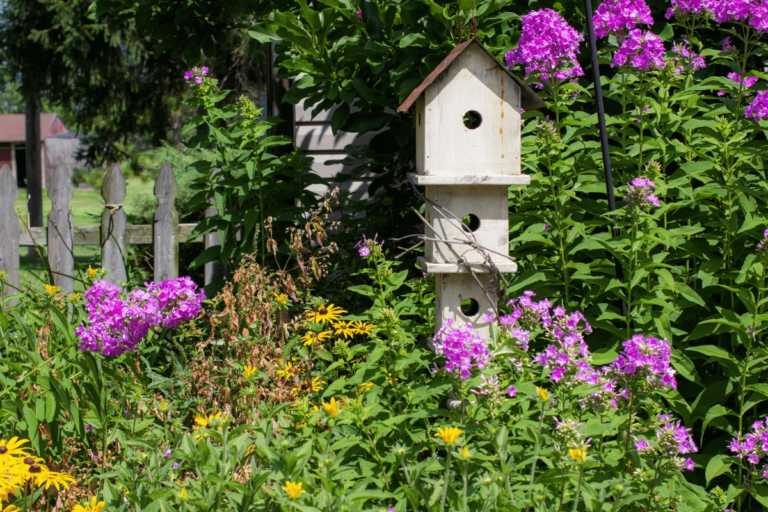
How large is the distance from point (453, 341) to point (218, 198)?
2.34 m

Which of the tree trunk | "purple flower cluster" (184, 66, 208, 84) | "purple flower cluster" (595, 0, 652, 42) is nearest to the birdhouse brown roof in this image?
"purple flower cluster" (595, 0, 652, 42)

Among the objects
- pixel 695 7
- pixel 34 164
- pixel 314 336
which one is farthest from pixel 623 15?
pixel 34 164

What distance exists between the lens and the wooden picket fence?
13.9ft

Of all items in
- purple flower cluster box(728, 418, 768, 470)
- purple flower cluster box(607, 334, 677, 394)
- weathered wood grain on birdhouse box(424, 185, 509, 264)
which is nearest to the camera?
purple flower cluster box(607, 334, 677, 394)

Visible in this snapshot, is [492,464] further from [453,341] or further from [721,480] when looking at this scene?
[721,480]

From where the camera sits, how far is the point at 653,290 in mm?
2195

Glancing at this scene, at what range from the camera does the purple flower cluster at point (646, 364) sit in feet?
4.97

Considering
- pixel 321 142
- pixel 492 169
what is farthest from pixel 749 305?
pixel 321 142

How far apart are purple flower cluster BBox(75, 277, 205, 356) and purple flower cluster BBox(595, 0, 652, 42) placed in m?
2.13

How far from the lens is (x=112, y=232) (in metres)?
4.31

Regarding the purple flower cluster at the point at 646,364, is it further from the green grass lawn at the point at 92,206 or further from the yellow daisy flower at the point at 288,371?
the green grass lawn at the point at 92,206

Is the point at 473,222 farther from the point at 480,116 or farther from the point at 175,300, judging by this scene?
the point at 175,300

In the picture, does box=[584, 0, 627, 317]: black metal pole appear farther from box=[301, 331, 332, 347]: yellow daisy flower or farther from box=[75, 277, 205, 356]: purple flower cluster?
box=[75, 277, 205, 356]: purple flower cluster

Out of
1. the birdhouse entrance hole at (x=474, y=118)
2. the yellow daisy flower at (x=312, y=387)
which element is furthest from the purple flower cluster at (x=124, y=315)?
the birdhouse entrance hole at (x=474, y=118)
